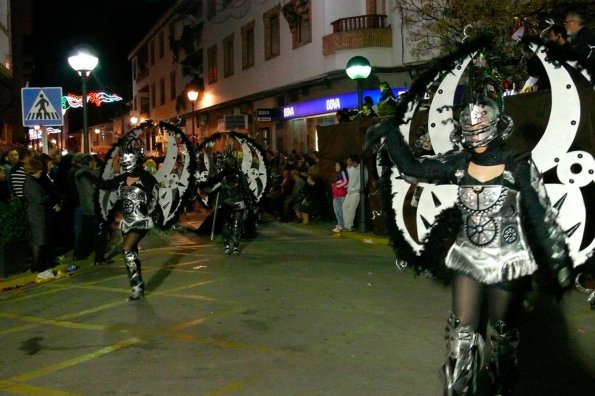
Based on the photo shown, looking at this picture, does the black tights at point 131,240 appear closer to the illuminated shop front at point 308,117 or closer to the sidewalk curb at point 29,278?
the sidewalk curb at point 29,278

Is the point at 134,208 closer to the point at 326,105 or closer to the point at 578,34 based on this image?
the point at 578,34

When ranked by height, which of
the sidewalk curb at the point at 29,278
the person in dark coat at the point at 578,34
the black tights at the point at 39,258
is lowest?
the sidewalk curb at the point at 29,278

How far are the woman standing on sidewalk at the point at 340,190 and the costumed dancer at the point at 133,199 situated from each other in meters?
7.61

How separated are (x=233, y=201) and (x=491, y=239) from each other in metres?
8.66

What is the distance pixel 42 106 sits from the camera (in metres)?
13.3

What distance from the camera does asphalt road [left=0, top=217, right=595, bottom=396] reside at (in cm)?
557

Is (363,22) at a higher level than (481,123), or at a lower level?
higher

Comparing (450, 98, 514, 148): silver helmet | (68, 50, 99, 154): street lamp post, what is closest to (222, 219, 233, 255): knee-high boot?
(68, 50, 99, 154): street lamp post

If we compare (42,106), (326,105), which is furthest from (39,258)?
(326,105)

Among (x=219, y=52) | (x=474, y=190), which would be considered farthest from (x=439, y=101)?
(x=219, y=52)

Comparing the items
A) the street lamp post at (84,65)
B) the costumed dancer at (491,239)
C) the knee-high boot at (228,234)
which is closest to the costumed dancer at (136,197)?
the knee-high boot at (228,234)

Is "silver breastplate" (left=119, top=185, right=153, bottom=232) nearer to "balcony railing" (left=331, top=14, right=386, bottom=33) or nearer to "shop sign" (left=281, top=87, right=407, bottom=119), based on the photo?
"shop sign" (left=281, top=87, right=407, bottom=119)

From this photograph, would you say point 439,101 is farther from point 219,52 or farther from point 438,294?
point 219,52

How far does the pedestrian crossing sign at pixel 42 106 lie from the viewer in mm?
13164
